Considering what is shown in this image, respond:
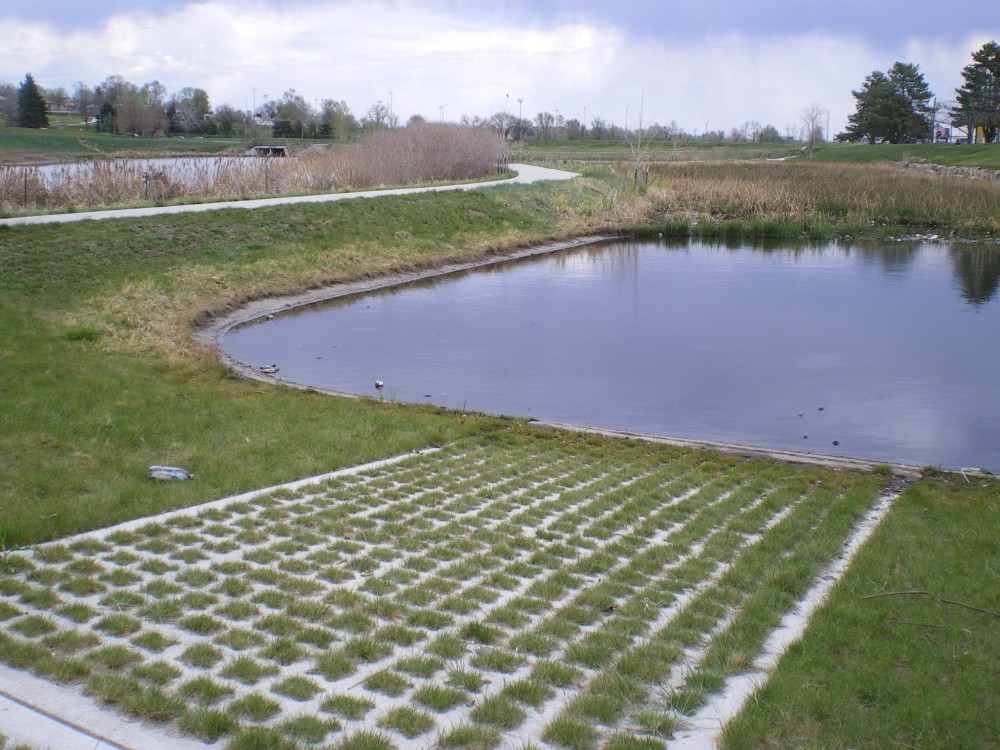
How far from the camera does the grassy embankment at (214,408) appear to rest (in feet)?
17.0

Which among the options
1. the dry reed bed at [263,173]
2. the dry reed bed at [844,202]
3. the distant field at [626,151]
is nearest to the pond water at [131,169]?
the dry reed bed at [263,173]

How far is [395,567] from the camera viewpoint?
586 cm

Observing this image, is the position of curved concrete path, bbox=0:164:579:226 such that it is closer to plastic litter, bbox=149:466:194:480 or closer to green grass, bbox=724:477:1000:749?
plastic litter, bbox=149:466:194:480

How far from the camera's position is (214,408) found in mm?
10070

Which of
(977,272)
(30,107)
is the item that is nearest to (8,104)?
(30,107)

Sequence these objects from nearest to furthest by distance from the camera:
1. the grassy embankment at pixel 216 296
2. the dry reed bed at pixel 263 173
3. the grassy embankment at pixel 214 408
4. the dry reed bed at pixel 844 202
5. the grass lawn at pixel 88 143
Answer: the grassy embankment at pixel 214 408 < the grassy embankment at pixel 216 296 < the dry reed bed at pixel 263 173 < the dry reed bed at pixel 844 202 < the grass lawn at pixel 88 143

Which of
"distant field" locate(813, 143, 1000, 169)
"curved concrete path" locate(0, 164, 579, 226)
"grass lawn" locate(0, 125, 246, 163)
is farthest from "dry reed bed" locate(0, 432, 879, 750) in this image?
"distant field" locate(813, 143, 1000, 169)

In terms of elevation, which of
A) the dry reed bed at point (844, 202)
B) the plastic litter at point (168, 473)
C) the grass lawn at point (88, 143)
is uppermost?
the grass lawn at point (88, 143)

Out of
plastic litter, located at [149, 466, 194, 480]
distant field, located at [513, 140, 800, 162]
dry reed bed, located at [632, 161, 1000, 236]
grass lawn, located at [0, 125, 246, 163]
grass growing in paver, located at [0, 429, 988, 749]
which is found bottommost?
grass growing in paver, located at [0, 429, 988, 749]

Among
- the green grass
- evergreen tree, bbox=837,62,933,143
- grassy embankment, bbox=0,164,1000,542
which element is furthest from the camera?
evergreen tree, bbox=837,62,933,143

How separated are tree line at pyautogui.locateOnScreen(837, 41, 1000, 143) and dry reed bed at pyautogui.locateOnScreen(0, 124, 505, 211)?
40.4 m

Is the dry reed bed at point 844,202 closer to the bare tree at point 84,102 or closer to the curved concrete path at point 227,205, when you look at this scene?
the curved concrete path at point 227,205

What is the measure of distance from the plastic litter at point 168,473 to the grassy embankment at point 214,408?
145 mm

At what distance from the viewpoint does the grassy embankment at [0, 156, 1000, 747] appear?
5.19 m
